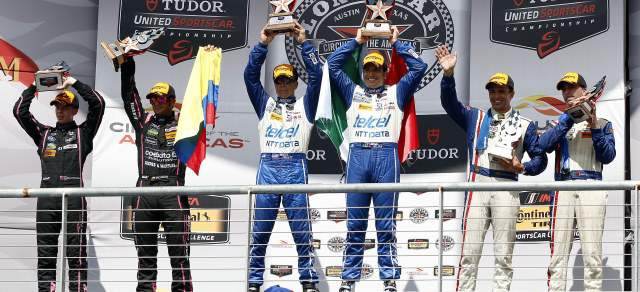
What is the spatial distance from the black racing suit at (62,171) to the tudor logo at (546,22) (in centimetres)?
353

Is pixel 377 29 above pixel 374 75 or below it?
above

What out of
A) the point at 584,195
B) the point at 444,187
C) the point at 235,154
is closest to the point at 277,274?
the point at 235,154

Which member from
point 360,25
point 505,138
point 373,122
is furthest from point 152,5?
point 505,138

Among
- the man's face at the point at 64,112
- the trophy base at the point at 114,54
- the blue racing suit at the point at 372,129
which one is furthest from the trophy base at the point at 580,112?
the man's face at the point at 64,112

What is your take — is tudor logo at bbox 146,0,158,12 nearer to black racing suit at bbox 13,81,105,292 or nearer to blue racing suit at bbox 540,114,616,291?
black racing suit at bbox 13,81,105,292

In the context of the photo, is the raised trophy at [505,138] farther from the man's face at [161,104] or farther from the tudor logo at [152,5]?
the tudor logo at [152,5]

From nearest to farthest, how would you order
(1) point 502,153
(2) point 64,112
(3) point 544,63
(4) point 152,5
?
(1) point 502,153
(2) point 64,112
(3) point 544,63
(4) point 152,5

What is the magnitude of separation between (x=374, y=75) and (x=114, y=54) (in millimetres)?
1884

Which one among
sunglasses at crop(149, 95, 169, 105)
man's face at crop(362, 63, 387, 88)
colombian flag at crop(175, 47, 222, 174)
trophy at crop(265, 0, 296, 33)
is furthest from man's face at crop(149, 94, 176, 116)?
man's face at crop(362, 63, 387, 88)

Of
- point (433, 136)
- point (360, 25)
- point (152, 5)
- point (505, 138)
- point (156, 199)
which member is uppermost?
point (152, 5)

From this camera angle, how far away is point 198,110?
7902mm

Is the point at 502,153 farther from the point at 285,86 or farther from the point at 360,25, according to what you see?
the point at 360,25

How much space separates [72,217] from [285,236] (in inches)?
86.2

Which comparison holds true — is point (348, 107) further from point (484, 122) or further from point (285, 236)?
point (285, 236)
